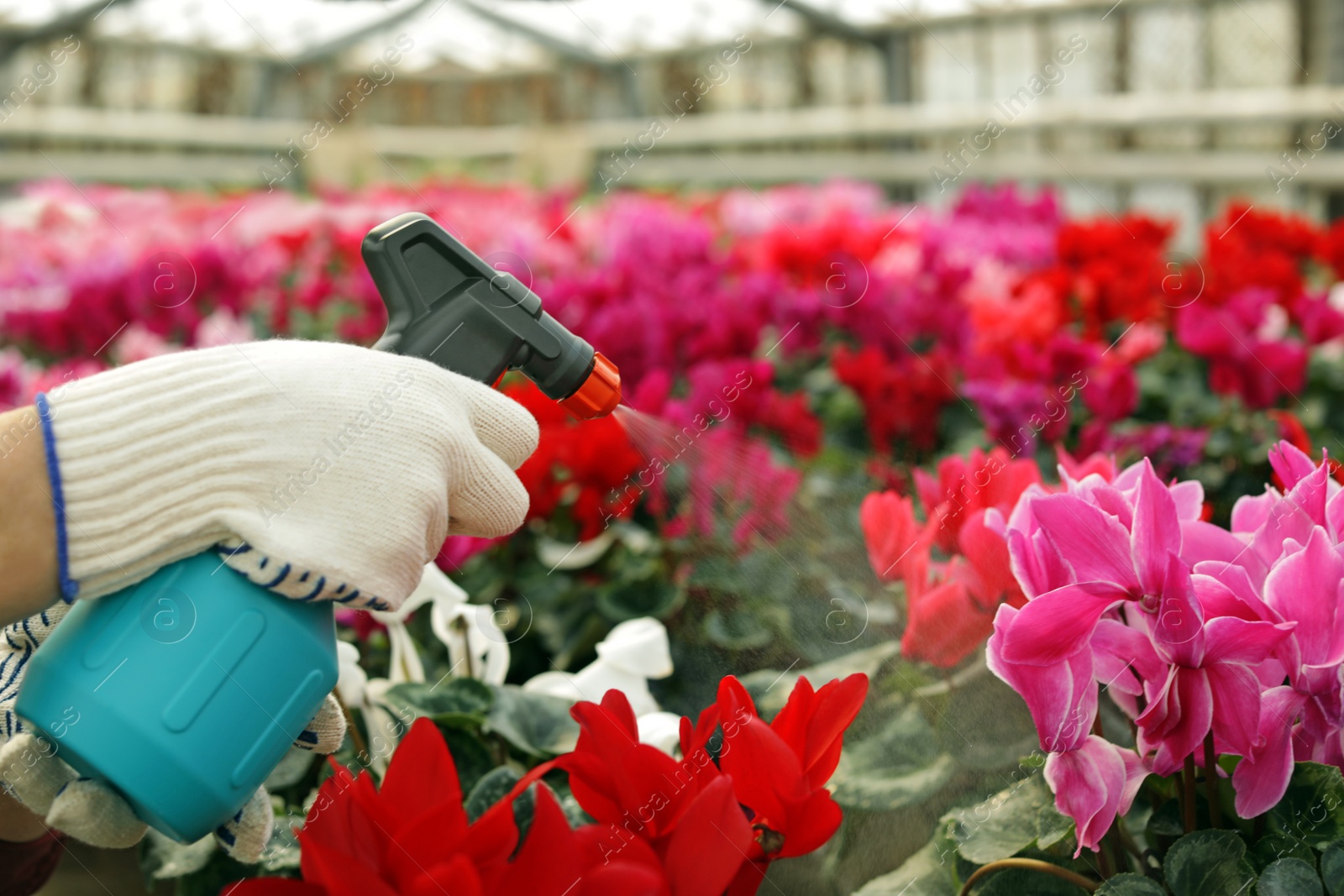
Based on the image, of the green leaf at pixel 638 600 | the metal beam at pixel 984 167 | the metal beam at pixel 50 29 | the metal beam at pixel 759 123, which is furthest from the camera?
the metal beam at pixel 50 29

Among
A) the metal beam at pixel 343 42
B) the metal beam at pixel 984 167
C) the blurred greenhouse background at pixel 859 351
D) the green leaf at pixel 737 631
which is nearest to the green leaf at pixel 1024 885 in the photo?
the blurred greenhouse background at pixel 859 351

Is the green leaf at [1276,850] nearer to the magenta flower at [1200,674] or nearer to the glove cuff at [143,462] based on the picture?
the magenta flower at [1200,674]

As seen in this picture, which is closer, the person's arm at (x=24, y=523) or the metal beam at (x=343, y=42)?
the person's arm at (x=24, y=523)

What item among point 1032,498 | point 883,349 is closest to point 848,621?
point 1032,498

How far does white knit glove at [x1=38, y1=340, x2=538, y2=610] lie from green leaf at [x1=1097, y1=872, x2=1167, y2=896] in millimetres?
429

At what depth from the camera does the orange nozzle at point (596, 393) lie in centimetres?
73

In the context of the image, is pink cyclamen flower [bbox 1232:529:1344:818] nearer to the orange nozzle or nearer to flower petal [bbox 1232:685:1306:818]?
flower petal [bbox 1232:685:1306:818]

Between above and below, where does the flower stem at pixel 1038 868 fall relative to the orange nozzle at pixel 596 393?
below

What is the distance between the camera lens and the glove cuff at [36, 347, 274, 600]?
57 centimetres

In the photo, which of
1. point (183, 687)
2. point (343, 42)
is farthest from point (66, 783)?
point (343, 42)

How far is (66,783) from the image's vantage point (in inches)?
24.9

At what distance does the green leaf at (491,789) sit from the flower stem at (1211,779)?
450 mm

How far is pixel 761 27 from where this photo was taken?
13.6 metres

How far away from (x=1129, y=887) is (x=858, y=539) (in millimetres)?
981
